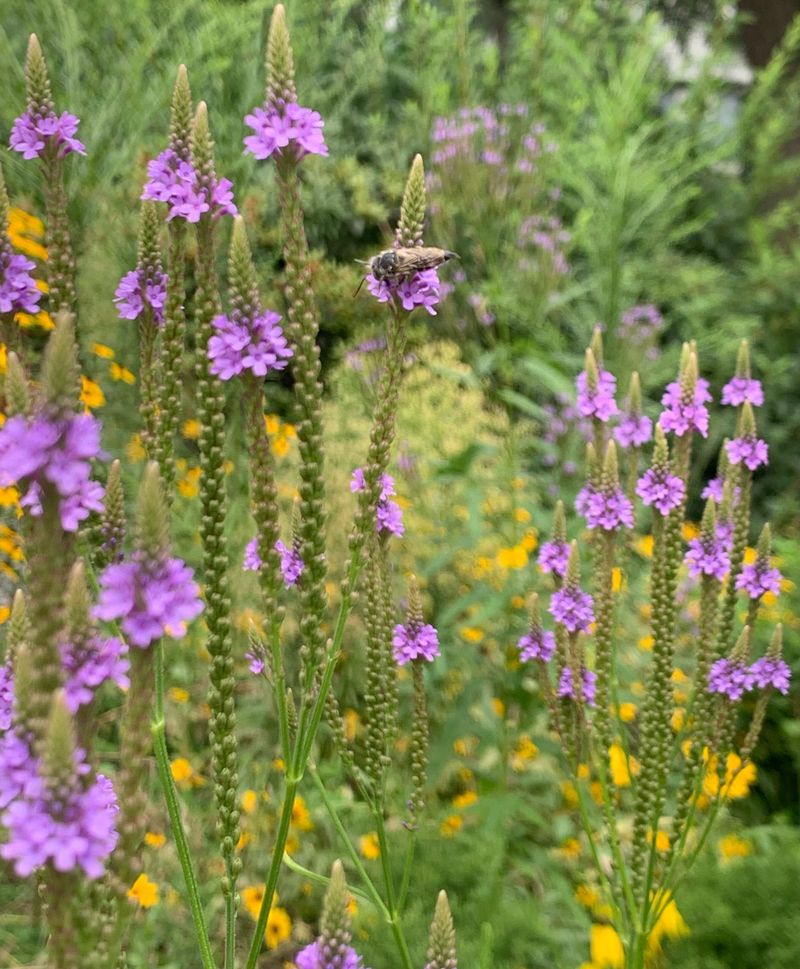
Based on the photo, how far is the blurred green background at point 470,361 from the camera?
9.73 feet

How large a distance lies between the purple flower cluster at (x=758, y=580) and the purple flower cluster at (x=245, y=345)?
1.20 m

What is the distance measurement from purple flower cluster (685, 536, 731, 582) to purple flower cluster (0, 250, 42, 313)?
1.29 metres

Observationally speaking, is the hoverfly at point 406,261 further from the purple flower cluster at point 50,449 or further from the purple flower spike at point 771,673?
the purple flower spike at point 771,673

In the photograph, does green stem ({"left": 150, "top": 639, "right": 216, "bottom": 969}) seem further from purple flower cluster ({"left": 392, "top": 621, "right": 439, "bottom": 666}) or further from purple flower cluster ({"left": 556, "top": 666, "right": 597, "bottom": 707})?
purple flower cluster ({"left": 556, "top": 666, "right": 597, "bottom": 707})

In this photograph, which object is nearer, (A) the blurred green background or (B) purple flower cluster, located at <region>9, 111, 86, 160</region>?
(B) purple flower cluster, located at <region>9, 111, 86, 160</region>

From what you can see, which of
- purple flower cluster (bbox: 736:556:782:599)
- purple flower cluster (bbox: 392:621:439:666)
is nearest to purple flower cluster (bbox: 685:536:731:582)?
purple flower cluster (bbox: 736:556:782:599)

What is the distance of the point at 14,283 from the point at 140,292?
0.21 m

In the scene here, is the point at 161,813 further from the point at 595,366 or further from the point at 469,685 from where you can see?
the point at 595,366

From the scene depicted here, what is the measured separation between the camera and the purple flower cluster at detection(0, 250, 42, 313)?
109cm

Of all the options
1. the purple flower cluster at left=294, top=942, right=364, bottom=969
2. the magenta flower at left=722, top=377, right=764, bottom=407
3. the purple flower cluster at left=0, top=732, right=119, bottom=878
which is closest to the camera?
the purple flower cluster at left=0, top=732, right=119, bottom=878

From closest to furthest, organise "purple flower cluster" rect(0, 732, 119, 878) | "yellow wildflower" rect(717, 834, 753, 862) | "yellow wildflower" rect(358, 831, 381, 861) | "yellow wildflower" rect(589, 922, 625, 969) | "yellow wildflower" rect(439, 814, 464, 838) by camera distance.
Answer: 1. "purple flower cluster" rect(0, 732, 119, 878)
2. "yellow wildflower" rect(589, 922, 625, 969)
3. "yellow wildflower" rect(358, 831, 381, 861)
4. "yellow wildflower" rect(717, 834, 753, 862)
5. "yellow wildflower" rect(439, 814, 464, 838)

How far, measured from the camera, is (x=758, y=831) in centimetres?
324

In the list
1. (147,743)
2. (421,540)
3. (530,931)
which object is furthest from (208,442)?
(421,540)

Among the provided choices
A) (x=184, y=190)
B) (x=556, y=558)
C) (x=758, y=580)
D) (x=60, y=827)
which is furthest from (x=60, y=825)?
(x=758, y=580)
